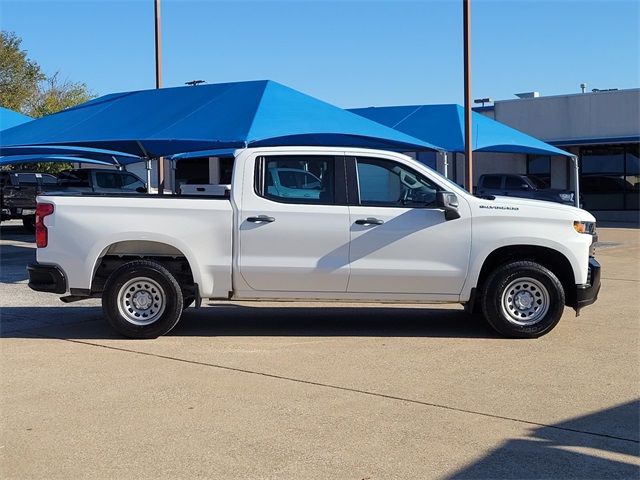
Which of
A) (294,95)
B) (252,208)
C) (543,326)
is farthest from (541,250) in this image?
(294,95)

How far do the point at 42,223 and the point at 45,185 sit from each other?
1644 cm

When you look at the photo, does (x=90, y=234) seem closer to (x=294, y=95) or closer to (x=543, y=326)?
(x=543, y=326)

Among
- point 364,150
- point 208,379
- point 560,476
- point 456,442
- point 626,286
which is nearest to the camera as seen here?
point 560,476

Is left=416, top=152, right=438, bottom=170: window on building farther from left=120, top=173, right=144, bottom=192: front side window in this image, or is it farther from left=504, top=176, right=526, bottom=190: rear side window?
left=120, top=173, right=144, bottom=192: front side window

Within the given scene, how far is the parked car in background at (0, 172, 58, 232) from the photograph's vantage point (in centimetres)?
2366

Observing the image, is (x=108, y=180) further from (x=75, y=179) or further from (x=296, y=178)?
(x=296, y=178)

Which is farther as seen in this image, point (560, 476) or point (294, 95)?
point (294, 95)

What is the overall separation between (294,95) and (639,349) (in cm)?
800

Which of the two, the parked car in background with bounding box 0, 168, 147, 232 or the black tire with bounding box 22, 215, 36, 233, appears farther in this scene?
the black tire with bounding box 22, 215, 36, 233

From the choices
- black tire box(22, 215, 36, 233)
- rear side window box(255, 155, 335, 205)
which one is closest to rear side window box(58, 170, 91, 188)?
black tire box(22, 215, 36, 233)

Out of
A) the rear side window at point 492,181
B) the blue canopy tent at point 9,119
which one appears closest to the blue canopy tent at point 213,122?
the blue canopy tent at point 9,119

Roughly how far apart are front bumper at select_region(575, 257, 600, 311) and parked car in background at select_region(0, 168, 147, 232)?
16.5m

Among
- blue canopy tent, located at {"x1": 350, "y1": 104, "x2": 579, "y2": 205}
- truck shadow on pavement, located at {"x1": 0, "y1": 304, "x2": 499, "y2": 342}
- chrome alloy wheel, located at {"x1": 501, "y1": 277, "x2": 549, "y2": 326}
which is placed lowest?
truck shadow on pavement, located at {"x1": 0, "y1": 304, "x2": 499, "y2": 342}

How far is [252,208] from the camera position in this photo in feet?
28.4
